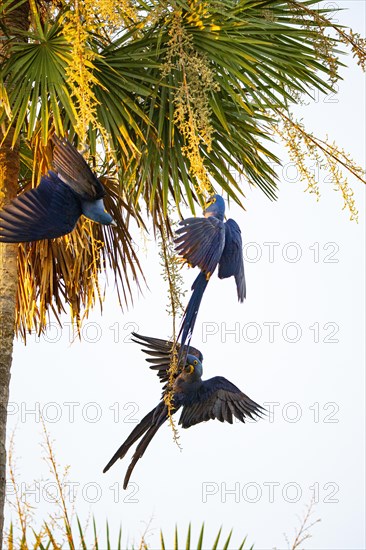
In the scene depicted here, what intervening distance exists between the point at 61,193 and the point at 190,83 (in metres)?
0.62

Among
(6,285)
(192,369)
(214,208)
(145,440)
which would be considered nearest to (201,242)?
(214,208)

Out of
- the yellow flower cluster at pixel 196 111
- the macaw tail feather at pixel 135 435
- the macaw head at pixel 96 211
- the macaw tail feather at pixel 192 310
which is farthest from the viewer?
the macaw tail feather at pixel 135 435

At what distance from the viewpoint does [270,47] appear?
14.4ft

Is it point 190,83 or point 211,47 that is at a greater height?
point 211,47

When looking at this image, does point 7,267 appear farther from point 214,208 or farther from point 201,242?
point 201,242

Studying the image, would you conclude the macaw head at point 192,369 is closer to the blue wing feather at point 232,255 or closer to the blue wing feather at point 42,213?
the blue wing feather at point 232,255

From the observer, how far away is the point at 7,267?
→ 4.47 m

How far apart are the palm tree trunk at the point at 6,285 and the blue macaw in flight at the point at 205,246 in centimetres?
130

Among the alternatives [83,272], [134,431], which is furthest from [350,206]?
[83,272]

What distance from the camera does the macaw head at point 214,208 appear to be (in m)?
3.31

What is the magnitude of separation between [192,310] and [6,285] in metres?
1.52

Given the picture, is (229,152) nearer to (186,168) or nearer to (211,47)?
(186,168)

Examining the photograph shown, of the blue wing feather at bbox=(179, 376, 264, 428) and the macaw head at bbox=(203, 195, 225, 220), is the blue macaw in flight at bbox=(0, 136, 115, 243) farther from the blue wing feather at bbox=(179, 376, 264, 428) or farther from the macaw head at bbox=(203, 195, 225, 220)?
the blue wing feather at bbox=(179, 376, 264, 428)

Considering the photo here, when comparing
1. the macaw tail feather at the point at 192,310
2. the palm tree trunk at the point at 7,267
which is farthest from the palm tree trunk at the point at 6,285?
the macaw tail feather at the point at 192,310
